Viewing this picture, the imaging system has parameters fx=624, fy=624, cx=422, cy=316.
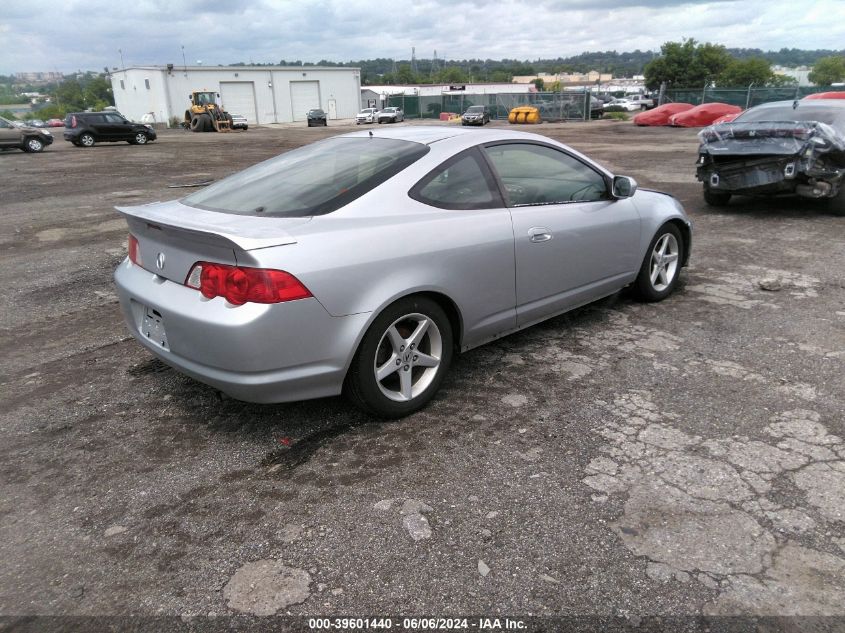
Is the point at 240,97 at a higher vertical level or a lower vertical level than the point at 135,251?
higher

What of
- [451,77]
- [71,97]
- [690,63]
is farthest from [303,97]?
[451,77]

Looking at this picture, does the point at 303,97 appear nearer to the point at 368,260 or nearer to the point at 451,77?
the point at 368,260

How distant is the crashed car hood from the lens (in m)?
7.78

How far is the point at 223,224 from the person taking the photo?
3053 millimetres

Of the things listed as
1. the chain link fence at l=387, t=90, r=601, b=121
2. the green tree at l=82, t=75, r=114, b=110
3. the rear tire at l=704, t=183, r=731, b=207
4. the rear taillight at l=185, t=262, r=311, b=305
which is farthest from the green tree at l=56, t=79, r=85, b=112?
the rear taillight at l=185, t=262, r=311, b=305

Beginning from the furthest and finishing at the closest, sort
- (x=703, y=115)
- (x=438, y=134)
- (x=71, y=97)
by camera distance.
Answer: (x=71, y=97), (x=703, y=115), (x=438, y=134)

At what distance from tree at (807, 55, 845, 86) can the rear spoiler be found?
110731 millimetres

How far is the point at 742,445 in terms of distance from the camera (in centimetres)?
312

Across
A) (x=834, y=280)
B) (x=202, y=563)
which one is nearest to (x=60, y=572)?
(x=202, y=563)

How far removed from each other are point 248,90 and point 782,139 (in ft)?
211

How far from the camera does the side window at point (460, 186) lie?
3482 millimetres

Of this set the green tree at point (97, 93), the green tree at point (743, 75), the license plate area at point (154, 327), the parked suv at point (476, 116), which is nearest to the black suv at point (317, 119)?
the parked suv at point (476, 116)

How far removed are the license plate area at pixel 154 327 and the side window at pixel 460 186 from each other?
1.48m

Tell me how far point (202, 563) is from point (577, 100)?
4554 centimetres
